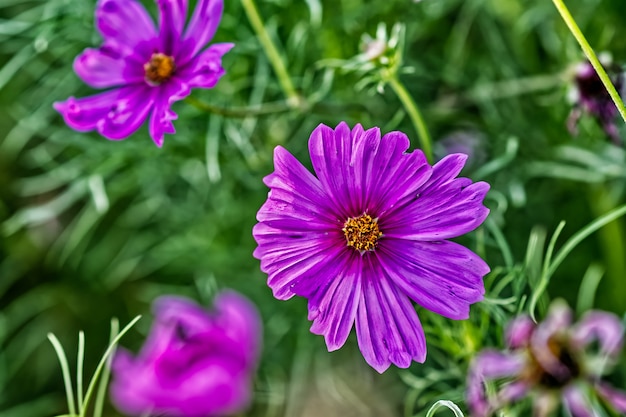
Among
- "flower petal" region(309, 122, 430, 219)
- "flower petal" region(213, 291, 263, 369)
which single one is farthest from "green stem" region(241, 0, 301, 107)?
"flower petal" region(213, 291, 263, 369)

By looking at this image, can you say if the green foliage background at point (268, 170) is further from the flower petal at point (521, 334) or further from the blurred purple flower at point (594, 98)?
the flower petal at point (521, 334)

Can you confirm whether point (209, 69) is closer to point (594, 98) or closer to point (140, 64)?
point (140, 64)

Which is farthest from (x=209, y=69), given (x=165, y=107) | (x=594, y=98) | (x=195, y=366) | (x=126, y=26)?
(x=594, y=98)

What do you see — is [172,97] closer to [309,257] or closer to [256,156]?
[309,257]

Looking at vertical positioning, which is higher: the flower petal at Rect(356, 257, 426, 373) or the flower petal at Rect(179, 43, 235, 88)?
the flower petal at Rect(179, 43, 235, 88)

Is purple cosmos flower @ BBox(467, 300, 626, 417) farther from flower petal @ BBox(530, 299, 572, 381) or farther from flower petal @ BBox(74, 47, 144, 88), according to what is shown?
flower petal @ BBox(74, 47, 144, 88)

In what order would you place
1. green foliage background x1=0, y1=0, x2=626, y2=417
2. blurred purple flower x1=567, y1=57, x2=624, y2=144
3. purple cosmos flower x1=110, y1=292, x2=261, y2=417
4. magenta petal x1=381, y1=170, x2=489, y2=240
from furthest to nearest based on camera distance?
green foliage background x1=0, y1=0, x2=626, y2=417
blurred purple flower x1=567, y1=57, x2=624, y2=144
magenta petal x1=381, y1=170, x2=489, y2=240
purple cosmos flower x1=110, y1=292, x2=261, y2=417
